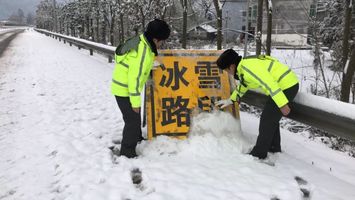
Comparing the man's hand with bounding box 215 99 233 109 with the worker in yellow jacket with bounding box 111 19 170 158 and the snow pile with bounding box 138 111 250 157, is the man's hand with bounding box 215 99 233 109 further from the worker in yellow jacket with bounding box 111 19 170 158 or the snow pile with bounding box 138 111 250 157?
the worker in yellow jacket with bounding box 111 19 170 158

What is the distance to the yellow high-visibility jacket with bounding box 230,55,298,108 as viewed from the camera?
4219 millimetres

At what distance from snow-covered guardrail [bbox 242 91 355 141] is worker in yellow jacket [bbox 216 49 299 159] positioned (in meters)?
0.26

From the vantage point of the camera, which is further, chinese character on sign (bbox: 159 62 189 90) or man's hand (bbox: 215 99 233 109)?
chinese character on sign (bbox: 159 62 189 90)

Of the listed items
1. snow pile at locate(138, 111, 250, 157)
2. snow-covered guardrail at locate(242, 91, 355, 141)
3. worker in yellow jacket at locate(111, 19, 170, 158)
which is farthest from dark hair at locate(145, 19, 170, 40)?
snow-covered guardrail at locate(242, 91, 355, 141)

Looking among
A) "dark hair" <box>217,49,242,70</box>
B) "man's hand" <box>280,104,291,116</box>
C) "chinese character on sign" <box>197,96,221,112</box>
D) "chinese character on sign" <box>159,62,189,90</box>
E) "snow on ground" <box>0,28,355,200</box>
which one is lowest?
"snow on ground" <box>0,28,355,200</box>

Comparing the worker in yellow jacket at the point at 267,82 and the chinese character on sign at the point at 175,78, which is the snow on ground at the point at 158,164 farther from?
the chinese character on sign at the point at 175,78

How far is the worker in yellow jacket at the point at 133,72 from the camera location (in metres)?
4.48

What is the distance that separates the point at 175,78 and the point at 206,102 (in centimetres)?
57

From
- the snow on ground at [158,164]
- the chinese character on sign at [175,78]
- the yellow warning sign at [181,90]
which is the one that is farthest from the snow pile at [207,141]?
the chinese character on sign at [175,78]

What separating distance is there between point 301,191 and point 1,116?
18.4 ft

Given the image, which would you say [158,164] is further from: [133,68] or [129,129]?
[133,68]

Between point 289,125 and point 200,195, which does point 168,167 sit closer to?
point 200,195

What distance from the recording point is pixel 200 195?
3826mm

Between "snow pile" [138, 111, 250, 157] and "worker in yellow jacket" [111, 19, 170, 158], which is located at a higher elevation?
"worker in yellow jacket" [111, 19, 170, 158]
